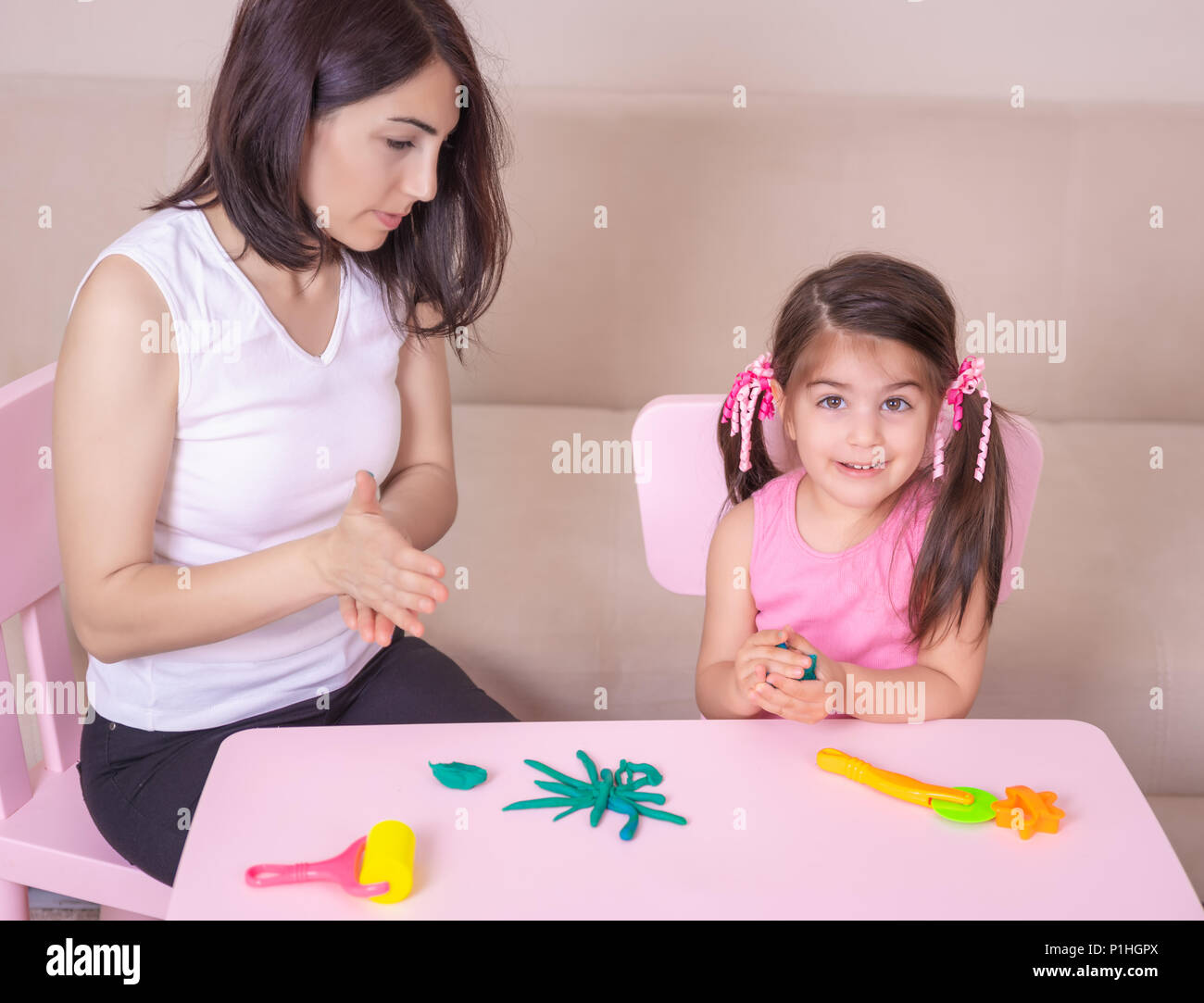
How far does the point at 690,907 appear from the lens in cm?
79

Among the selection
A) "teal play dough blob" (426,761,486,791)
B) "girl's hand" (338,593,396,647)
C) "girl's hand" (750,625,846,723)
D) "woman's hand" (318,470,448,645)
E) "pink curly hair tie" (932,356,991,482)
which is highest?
"pink curly hair tie" (932,356,991,482)

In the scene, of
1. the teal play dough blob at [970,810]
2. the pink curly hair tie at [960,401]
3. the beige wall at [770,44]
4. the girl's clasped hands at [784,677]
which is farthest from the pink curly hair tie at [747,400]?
the beige wall at [770,44]

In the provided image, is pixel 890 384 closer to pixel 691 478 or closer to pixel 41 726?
pixel 691 478

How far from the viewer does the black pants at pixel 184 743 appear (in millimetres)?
1141

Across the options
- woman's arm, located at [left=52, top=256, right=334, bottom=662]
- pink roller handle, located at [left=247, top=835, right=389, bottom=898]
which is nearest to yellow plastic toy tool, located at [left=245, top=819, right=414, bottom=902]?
pink roller handle, located at [left=247, top=835, right=389, bottom=898]

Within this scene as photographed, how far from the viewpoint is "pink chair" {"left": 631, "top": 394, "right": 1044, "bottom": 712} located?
137cm

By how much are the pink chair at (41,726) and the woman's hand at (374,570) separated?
1.19 ft

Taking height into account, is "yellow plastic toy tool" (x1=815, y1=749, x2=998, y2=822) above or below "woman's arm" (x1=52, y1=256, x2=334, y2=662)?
below

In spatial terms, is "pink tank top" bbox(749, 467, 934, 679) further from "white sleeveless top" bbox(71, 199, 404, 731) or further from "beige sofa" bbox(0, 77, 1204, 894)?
"beige sofa" bbox(0, 77, 1204, 894)

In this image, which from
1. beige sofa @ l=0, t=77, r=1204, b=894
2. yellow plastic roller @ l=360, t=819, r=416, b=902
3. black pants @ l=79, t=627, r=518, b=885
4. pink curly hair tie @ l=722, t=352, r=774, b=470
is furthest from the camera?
beige sofa @ l=0, t=77, r=1204, b=894

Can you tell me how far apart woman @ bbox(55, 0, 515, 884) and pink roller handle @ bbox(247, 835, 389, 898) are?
217mm

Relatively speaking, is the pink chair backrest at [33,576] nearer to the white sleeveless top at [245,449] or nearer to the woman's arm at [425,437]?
the white sleeveless top at [245,449]
